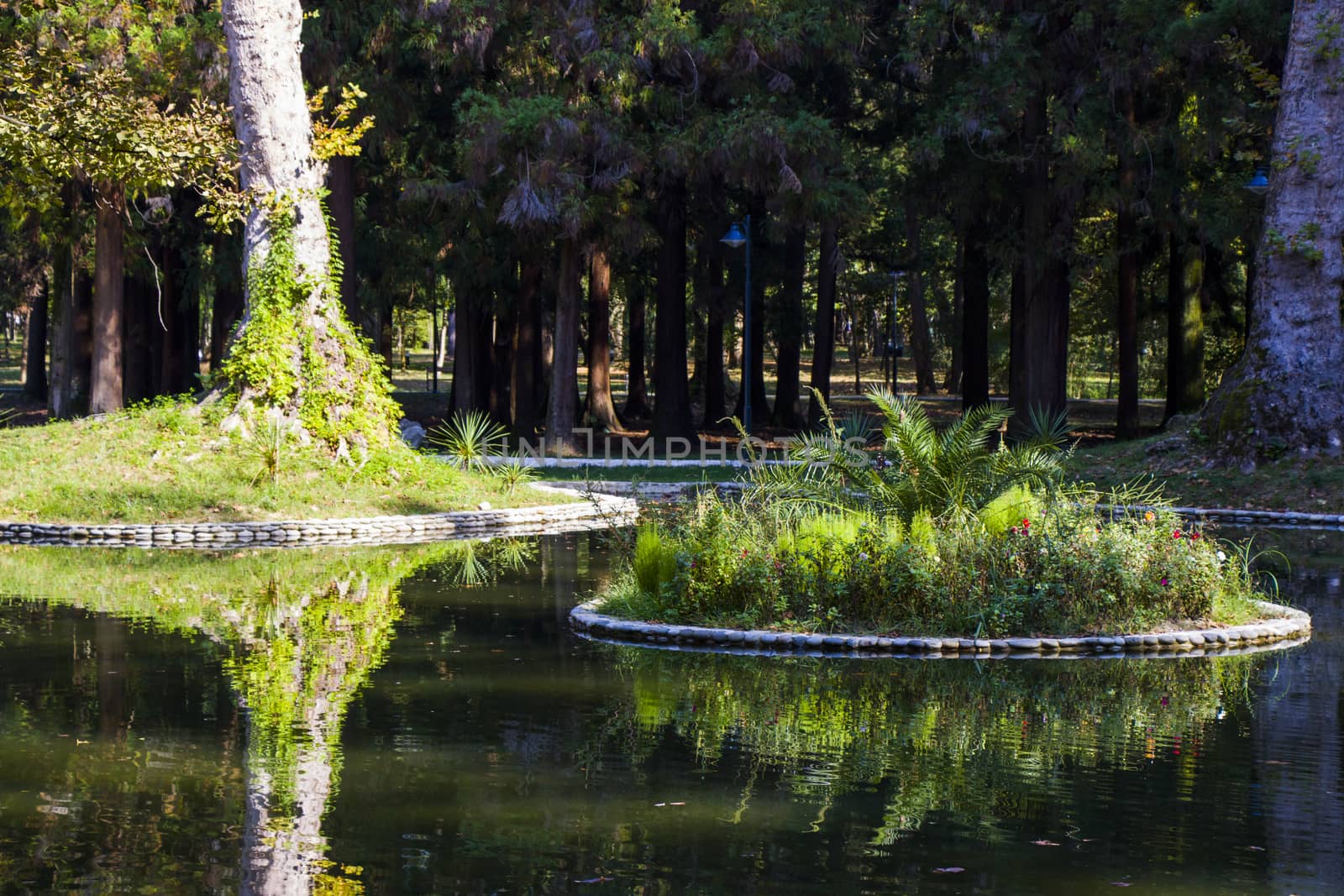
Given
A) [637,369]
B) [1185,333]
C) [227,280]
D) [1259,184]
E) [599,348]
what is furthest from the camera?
[637,369]

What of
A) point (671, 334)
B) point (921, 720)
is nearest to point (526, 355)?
point (671, 334)

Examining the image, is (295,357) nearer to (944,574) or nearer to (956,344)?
(944,574)

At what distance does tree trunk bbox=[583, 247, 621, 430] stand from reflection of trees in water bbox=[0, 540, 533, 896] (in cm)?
1593

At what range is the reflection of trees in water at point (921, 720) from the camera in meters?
7.11

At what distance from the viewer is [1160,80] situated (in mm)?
27375

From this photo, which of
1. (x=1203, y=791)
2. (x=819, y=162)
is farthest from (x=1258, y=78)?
(x=1203, y=791)

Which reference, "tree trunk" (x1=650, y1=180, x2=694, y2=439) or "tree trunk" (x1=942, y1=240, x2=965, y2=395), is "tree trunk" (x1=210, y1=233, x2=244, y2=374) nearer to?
"tree trunk" (x1=650, y1=180, x2=694, y2=439)

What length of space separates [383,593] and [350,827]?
6805mm

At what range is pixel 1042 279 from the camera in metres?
A: 28.5

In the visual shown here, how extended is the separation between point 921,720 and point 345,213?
2328 centimetres

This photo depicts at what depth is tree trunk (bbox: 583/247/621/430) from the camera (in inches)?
1287

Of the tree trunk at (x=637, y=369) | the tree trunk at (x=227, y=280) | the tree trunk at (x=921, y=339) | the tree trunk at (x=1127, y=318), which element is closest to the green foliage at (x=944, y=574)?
the tree trunk at (x=1127, y=318)

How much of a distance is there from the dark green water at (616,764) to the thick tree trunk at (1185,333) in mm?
19631

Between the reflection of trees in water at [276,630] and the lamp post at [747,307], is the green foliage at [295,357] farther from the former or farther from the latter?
the lamp post at [747,307]
